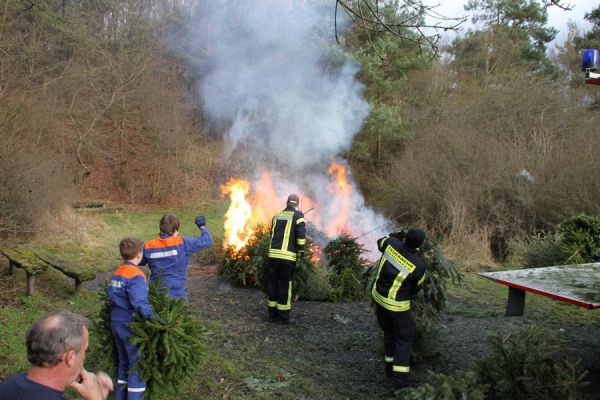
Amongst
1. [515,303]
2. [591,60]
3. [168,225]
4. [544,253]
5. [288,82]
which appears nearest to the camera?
[591,60]

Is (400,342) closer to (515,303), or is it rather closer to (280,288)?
(515,303)

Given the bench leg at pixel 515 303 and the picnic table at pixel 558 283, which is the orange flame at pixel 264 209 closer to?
the bench leg at pixel 515 303

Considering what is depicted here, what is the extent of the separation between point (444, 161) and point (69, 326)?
14.0 m

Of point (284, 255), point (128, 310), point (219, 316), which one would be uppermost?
point (284, 255)

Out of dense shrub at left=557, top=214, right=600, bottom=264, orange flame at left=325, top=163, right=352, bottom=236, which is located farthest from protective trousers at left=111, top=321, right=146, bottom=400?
orange flame at left=325, top=163, right=352, bottom=236

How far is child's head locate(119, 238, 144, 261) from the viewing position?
413cm

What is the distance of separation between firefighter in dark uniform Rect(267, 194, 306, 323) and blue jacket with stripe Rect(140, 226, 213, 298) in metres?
2.11

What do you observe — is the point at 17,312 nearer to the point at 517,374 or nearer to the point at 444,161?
the point at 517,374

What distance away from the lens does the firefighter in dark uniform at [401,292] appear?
484cm

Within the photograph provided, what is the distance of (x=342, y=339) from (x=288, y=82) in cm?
1478

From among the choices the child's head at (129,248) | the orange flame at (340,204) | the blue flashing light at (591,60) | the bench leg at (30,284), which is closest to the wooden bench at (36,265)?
the bench leg at (30,284)

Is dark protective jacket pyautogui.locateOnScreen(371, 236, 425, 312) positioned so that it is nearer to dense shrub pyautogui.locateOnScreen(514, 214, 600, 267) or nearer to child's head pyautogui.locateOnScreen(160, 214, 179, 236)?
child's head pyautogui.locateOnScreen(160, 214, 179, 236)

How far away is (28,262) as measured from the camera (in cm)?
768

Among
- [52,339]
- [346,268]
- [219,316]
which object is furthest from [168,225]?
[346,268]
